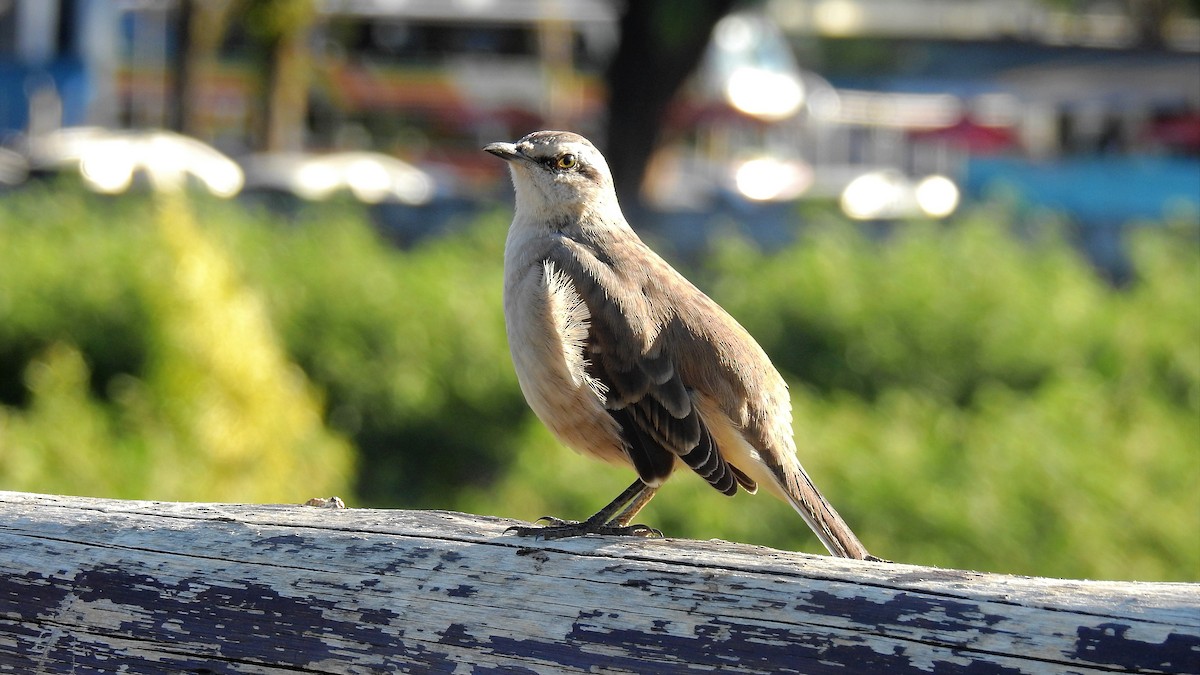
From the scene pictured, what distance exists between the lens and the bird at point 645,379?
3209 millimetres

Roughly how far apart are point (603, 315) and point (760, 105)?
32751 millimetres

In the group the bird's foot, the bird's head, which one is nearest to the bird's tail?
the bird's foot

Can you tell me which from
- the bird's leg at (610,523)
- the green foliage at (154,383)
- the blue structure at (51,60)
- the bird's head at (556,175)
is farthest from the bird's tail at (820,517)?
the blue structure at (51,60)

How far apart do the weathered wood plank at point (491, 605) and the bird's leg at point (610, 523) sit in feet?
0.30

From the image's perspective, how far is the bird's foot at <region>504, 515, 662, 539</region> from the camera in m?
2.60

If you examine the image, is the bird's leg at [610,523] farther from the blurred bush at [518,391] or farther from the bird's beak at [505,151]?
the blurred bush at [518,391]

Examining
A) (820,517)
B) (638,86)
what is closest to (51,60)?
(638,86)

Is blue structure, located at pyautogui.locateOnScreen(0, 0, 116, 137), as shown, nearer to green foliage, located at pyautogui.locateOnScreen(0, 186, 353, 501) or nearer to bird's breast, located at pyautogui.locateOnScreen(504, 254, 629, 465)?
green foliage, located at pyautogui.locateOnScreen(0, 186, 353, 501)

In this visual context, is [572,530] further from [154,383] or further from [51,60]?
[51,60]

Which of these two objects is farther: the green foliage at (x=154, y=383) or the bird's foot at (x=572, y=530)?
the green foliage at (x=154, y=383)

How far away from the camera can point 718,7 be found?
16.3m

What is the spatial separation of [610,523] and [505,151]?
1.19 meters

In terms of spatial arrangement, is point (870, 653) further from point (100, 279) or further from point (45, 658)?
point (100, 279)

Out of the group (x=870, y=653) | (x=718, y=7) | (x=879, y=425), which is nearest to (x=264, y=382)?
(x=879, y=425)
